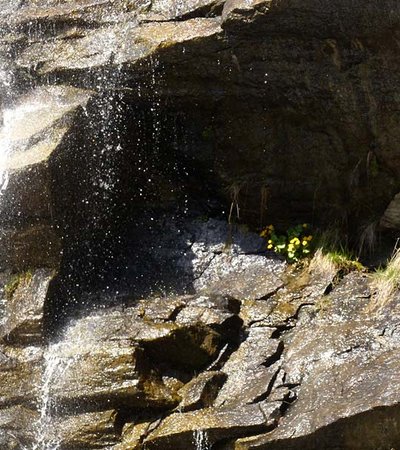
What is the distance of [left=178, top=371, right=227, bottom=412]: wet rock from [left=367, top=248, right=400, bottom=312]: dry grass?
1360mm

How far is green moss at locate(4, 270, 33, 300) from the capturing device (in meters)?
7.18

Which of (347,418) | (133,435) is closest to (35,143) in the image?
(133,435)

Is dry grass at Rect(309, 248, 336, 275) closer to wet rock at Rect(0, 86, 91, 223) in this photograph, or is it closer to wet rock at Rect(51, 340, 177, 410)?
wet rock at Rect(51, 340, 177, 410)

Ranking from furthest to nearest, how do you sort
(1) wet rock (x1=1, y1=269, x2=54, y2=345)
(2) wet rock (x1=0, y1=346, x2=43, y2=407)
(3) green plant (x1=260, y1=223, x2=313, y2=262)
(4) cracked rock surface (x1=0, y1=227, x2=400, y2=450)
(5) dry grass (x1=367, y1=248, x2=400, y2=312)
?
1. (3) green plant (x1=260, y1=223, x2=313, y2=262)
2. (1) wet rock (x1=1, y1=269, x2=54, y2=345)
3. (5) dry grass (x1=367, y1=248, x2=400, y2=312)
4. (2) wet rock (x1=0, y1=346, x2=43, y2=407)
5. (4) cracked rock surface (x1=0, y1=227, x2=400, y2=450)

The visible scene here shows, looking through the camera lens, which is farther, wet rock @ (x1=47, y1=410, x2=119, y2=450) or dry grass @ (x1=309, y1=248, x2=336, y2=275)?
dry grass @ (x1=309, y1=248, x2=336, y2=275)

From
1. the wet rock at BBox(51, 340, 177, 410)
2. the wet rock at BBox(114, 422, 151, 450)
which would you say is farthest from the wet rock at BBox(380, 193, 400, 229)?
the wet rock at BBox(114, 422, 151, 450)

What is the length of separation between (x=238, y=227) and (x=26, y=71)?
254cm

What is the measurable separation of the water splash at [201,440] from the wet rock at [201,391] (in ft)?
0.89

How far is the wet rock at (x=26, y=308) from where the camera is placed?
6.84m

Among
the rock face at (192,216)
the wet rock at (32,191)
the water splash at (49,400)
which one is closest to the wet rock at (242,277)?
the rock face at (192,216)

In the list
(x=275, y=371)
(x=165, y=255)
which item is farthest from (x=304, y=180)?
(x=275, y=371)

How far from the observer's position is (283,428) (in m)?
5.83

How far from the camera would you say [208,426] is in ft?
19.4

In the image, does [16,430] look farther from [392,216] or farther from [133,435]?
[392,216]
